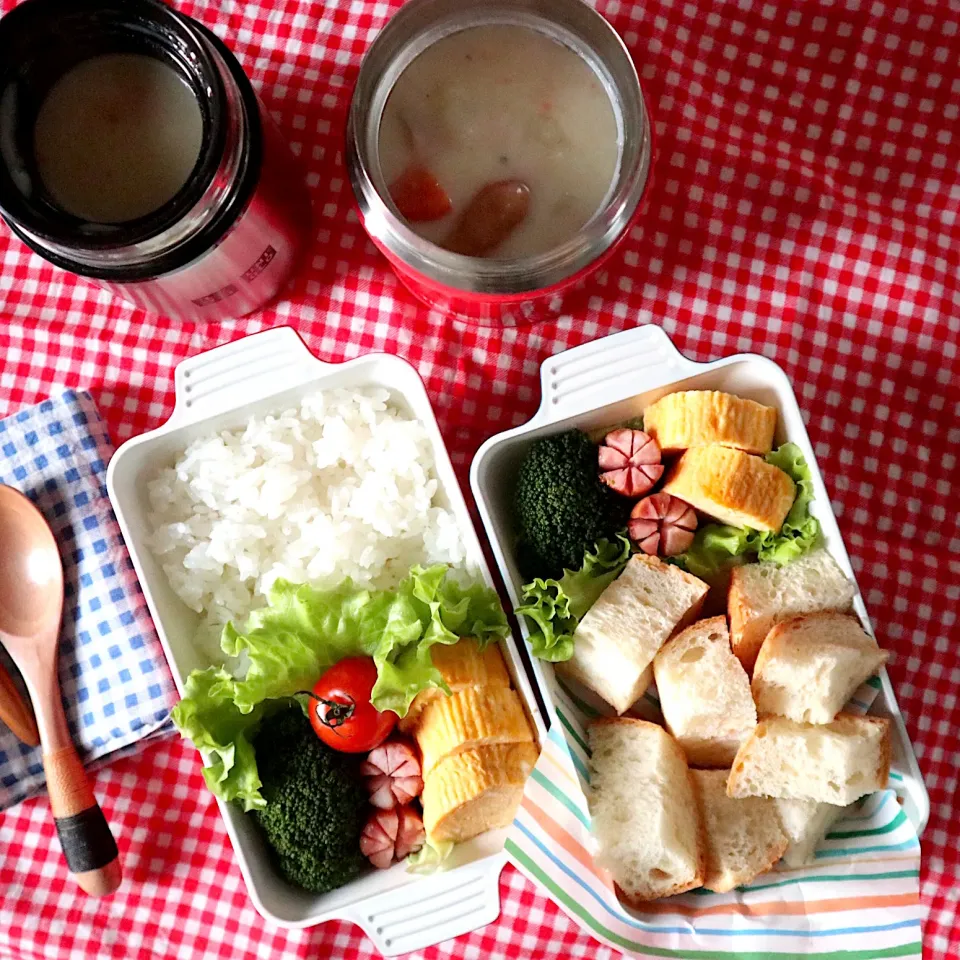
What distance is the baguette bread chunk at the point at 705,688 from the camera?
1.23 metres

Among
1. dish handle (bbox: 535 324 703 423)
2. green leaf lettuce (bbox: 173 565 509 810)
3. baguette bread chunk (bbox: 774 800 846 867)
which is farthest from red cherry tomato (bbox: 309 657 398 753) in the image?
baguette bread chunk (bbox: 774 800 846 867)

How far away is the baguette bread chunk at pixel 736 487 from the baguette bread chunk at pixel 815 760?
0.24 meters

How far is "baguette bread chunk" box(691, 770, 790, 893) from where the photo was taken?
4.07 feet

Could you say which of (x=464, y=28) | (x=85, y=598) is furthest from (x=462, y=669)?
(x=464, y=28)

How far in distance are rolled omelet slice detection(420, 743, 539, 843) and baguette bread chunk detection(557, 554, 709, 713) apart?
0.41 feet

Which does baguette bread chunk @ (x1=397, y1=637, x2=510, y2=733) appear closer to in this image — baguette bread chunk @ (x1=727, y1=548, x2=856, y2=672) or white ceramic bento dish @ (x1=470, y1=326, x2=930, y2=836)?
white ceramic bento dish @ (x1=470, y1=326, x2=930, y2=836)

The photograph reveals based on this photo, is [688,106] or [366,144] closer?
[366,144]

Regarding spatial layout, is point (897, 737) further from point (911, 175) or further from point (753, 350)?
point (911, 175)

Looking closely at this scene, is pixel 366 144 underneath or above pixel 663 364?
above

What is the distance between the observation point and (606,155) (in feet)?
4.00

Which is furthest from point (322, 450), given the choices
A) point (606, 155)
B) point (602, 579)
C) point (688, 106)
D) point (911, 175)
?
point (911, 175)

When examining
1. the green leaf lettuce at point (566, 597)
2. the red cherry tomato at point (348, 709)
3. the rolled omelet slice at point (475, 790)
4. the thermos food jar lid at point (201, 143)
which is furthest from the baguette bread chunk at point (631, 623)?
the thermos food jar lid at point (201, 143)

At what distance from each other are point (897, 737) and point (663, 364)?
0.51 metres

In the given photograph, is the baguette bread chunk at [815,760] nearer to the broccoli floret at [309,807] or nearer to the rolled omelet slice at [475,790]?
the rolled omelet slice at [475,790]
